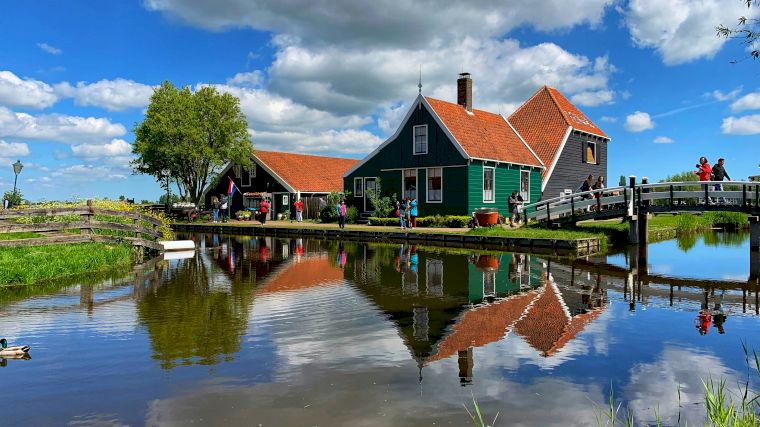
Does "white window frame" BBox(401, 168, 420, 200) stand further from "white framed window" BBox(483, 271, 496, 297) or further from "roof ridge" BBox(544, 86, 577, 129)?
"white framed window" BBox(483, 271, 496, 297)

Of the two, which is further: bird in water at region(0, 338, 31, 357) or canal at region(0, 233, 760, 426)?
bird in water at region(0, 338, 31, 357)

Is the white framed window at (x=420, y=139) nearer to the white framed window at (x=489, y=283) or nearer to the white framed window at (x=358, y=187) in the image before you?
the white framed window at (x=358, y=187)

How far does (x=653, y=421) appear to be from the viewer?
4.88m

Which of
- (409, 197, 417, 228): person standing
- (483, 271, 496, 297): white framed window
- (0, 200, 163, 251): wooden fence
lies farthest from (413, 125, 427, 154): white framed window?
(483, 271, 496, 297): white framed window

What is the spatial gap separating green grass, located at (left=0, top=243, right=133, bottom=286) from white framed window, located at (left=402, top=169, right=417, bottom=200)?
1771 centimetres

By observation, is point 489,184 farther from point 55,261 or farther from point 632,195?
point 55,261

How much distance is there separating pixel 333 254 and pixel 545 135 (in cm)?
2132

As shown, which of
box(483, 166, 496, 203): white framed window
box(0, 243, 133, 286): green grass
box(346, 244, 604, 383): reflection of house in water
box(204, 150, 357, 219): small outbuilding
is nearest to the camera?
box(346, 244, 604, 383): reflection of house in water

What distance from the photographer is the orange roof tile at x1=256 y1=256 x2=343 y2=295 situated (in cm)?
1205

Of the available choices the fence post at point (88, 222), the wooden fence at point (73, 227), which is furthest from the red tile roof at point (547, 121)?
the fence post at point (88, 222)

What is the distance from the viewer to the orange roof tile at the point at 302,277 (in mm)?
12055

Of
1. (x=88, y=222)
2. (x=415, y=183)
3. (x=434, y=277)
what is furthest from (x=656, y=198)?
(x=88, y=222)

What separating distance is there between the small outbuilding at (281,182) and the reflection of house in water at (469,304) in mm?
24949

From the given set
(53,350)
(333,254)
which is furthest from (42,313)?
(333,254)
